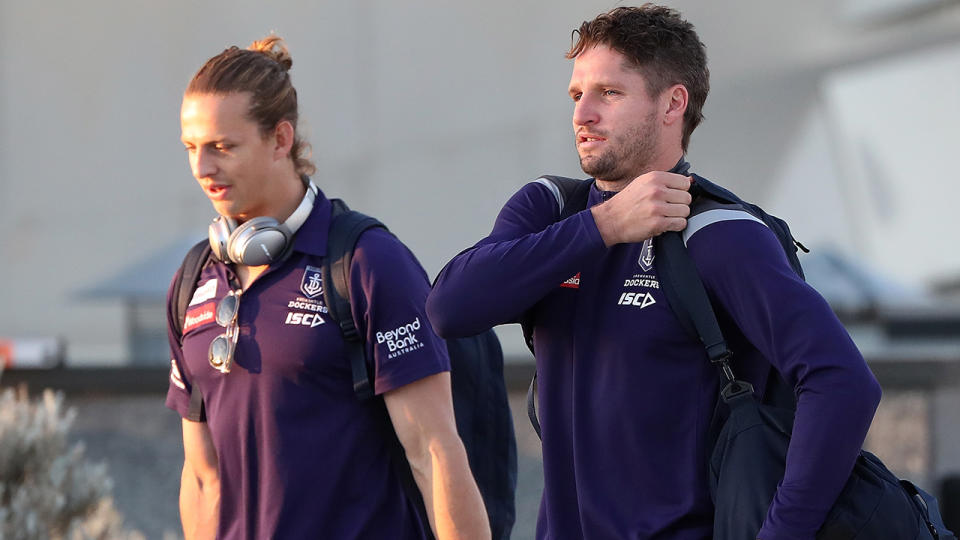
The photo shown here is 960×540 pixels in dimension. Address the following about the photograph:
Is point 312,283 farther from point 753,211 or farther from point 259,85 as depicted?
point 753,211

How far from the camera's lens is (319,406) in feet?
10.2

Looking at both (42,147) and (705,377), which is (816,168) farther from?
(705,377)

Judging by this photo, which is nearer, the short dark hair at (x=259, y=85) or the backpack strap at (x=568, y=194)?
the backpack strap at (x=568, y=194)

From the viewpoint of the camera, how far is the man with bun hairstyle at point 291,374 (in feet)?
10.1

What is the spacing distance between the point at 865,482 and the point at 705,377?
0.32m

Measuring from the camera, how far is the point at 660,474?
7.68ft

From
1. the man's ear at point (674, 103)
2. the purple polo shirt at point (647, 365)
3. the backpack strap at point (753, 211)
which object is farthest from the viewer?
the man's ear at point (674, 103)

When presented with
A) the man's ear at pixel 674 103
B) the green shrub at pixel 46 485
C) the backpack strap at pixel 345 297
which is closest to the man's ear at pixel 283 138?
the backpack strap at pixel 345 297

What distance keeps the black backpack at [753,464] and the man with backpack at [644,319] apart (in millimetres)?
25

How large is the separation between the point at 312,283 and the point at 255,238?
0.17m

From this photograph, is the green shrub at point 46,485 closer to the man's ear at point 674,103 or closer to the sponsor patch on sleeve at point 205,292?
the sponsor patch on sleeve at point 205,292

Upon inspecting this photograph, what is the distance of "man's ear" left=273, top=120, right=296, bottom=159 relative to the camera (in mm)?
3301

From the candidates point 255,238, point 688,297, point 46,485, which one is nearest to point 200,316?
point 255,238

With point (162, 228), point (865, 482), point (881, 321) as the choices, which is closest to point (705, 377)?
point (865, 482)
